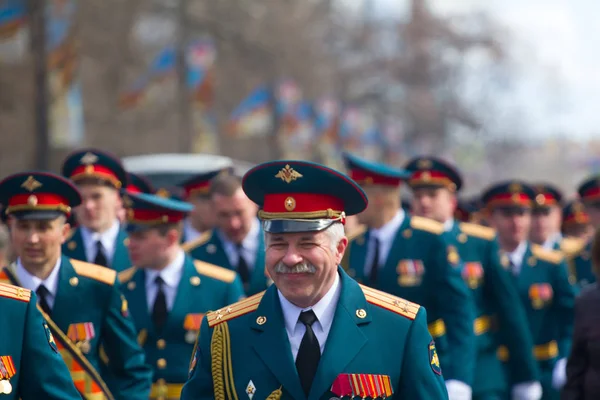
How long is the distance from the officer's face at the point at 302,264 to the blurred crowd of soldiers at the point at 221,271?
1142 mm

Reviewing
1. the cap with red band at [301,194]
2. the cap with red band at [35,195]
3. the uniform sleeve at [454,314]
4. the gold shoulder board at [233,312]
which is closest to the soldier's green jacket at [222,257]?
the uniform sleeve at [454,314]

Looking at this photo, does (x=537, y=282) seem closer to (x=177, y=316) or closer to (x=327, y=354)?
(x=177, y=316)

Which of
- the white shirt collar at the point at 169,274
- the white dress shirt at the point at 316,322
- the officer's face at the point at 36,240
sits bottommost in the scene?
the white dress shirt at the point at 316,322

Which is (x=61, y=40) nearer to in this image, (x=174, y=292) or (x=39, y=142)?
(x=39, y=142)

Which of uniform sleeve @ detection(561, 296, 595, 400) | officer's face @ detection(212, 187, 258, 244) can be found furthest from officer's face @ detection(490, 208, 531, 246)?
uniform sleeve @ detection(561, 296, 595, 400)

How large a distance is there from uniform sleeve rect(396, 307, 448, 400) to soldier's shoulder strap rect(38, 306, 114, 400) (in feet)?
7.80

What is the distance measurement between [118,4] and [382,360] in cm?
2650

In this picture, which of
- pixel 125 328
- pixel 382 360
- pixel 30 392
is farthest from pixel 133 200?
pixel 382 360

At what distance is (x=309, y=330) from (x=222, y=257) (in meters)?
4.67

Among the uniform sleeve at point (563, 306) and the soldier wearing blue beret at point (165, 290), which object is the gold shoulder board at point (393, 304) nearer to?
the soldier wearing blue beret at point (165, 290)

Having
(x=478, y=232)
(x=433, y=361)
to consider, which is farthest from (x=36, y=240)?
(x=478, y=232)

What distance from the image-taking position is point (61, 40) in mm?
17344

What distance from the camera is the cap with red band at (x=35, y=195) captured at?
20.5ft

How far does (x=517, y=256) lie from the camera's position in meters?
10.5
